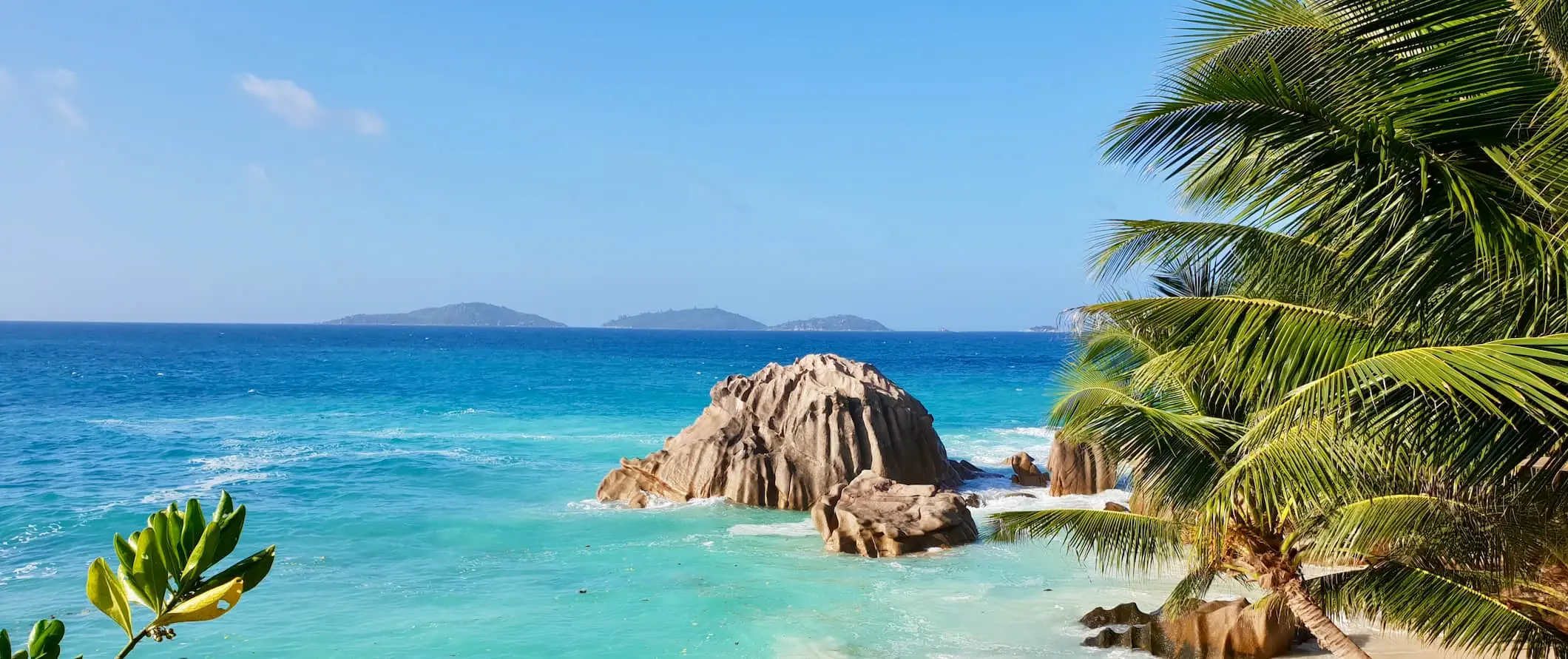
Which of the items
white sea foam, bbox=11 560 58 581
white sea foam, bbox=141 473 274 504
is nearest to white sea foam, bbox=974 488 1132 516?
white sea foam, bbox=11 560 58 581

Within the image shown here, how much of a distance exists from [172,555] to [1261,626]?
13776 mm

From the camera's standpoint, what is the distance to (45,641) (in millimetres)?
2037

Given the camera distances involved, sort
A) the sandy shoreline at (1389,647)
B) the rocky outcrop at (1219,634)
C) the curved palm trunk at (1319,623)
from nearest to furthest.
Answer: the curved palm trunk at (1319,623), the sandy shoreline at (1389,647), the rocky outcrop at (1219,634)

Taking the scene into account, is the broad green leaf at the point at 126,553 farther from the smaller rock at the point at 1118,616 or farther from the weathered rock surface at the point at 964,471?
the weathered rock surface at the point at 964,471

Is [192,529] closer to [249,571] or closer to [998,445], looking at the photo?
[249,571]

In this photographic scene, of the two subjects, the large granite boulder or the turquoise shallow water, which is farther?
the large granite boulder

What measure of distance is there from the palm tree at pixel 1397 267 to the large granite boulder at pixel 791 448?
1671 centimetres

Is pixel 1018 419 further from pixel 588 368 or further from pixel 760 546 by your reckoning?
pixel 588 368

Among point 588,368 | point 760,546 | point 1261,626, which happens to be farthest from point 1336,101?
point 588,368

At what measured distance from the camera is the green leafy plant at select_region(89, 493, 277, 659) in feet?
6.95

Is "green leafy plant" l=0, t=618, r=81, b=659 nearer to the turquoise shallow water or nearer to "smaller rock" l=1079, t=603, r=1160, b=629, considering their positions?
the turquoise shallow water

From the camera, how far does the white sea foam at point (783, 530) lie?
22.1 m

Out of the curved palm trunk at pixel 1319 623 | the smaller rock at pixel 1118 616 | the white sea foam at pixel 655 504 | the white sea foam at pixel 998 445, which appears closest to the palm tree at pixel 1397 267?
the curved palm trunk at pixel 1319 623

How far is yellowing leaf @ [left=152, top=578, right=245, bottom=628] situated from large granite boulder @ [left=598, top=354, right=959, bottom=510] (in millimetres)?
22053
